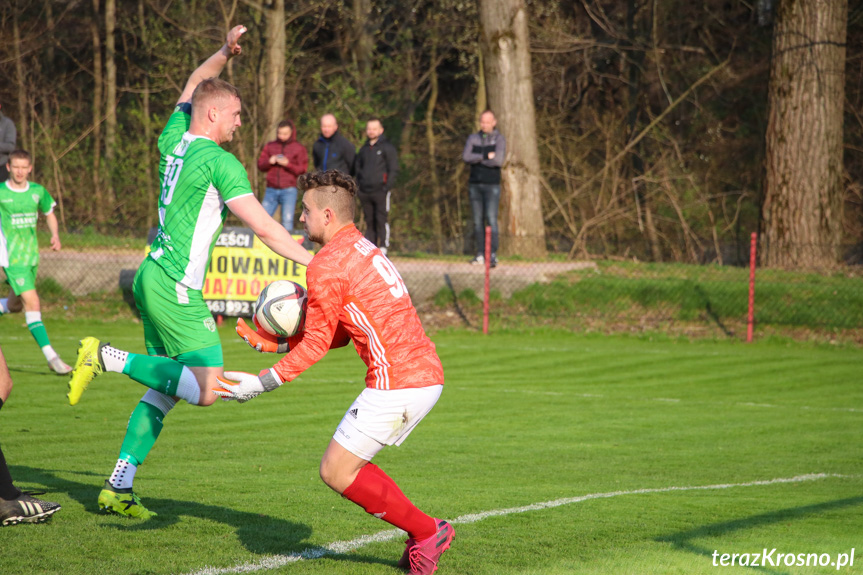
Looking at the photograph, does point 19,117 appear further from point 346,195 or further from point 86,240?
point 346,195

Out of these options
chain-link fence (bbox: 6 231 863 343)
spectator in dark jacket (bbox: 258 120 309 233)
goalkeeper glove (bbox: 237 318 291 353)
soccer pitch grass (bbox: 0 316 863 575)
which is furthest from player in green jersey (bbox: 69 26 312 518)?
chain-link fence (bbox: 6 231 863 343)

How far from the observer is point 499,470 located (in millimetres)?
7262

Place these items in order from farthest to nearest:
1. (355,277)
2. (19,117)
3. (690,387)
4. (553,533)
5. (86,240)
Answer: (19,117) → (86,240) → (690,387) → (553,533) → (355,277)

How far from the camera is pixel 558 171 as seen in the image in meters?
26.8

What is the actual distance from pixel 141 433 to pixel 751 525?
360cm

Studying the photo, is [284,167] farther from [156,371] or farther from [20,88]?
[20,88]

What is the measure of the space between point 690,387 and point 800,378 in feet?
6.05

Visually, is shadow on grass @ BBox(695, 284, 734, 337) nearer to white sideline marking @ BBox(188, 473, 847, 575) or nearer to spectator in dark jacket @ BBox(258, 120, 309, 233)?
spectator in dark jacket @ BBox(258, 120, 309, 233)

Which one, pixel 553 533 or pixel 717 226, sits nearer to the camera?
pixel 553 533

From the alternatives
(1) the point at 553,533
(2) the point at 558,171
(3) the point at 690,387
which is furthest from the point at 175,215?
(2) the point at 558,171

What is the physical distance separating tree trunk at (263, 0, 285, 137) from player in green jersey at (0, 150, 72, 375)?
31.3 feet

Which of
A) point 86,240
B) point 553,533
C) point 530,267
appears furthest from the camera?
point 86,240

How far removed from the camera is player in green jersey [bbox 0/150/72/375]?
11125 mm

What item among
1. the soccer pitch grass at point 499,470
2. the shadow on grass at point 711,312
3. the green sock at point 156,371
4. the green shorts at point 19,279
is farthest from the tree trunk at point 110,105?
the green sock at point 156,371
